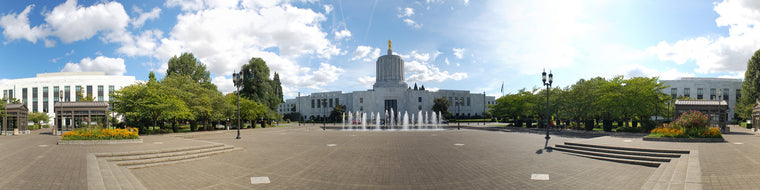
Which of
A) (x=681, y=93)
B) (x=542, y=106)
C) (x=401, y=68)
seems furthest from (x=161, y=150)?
(x=681, y=93)

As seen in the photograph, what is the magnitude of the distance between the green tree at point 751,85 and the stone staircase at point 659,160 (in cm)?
5760

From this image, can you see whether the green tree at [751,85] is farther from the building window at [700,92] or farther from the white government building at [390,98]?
the white government building at [390,98]

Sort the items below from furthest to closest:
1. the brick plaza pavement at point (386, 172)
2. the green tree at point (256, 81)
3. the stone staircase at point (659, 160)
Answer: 1. the green tree at point (256, 81)
2. the brick plaza pavement at point (386, 172)
3. the stone staircase at point (659, 160)

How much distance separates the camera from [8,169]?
10961 millimetres

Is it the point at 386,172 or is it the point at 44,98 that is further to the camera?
the point at 44,98

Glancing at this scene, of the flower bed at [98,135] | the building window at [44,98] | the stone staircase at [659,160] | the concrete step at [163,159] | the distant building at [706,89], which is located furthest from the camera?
the distant building at [706,89]

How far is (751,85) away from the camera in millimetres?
55375

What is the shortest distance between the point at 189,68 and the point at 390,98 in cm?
5290

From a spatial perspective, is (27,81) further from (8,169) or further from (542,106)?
(542,106)

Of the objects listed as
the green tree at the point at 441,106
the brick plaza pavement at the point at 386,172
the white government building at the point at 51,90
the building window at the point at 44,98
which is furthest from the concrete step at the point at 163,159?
the green tree at the point at 441,106

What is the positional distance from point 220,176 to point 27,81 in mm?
86826

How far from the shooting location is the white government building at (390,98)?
96688 millimetres

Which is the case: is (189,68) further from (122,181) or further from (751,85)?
(751,85)

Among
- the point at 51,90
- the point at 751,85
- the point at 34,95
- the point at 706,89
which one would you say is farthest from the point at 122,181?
the point at 706,89
